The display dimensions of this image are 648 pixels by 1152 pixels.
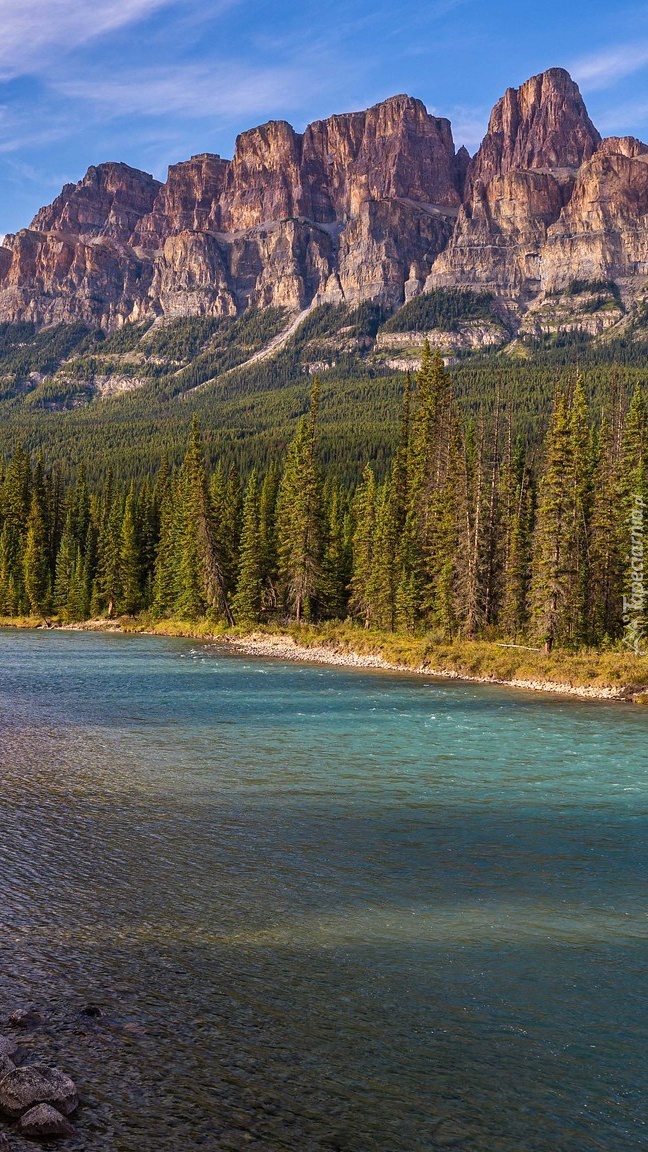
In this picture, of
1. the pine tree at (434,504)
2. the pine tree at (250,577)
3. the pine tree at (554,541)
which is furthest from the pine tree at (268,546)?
the pine tree at (554,541)

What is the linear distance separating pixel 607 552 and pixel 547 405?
137443mm

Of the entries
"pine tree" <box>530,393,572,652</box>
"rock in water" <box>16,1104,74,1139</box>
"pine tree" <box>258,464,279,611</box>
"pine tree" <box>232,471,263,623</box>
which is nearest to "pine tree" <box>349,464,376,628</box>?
"pine tree" <box>258,464,279,611</box>

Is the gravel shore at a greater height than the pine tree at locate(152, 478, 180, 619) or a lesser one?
lesser

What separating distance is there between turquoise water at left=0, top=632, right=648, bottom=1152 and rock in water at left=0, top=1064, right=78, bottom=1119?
0.90 feet

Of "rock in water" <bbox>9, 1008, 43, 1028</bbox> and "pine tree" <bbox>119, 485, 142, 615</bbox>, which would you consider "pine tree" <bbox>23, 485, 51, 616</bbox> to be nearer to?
"pine tree" <bbox>119, 485, 142, 615</bbox>

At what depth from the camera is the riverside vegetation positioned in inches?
2200

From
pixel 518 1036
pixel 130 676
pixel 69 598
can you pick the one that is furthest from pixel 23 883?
pixel 69 598

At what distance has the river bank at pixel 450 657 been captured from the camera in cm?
4559

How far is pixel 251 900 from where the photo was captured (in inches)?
603

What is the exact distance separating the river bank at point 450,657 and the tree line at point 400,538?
2.67 metres

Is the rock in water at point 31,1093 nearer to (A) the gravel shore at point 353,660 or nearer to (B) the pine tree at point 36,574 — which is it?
(A) the gravel shore at point 353,660

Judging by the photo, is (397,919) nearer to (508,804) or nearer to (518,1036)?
(518,1036)

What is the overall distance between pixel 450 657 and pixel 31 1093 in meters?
47.4

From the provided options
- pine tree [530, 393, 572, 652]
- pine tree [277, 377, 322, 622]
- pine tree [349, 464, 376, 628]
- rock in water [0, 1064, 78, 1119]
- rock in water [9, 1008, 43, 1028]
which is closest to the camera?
rock in water [0, 1064, 78, 1119]
